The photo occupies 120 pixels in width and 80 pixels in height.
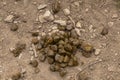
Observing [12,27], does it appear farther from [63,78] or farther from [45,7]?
[63,78]

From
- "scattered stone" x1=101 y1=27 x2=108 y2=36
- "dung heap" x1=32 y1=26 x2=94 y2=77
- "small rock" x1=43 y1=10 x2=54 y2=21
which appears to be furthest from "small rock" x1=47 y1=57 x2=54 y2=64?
"scattered stone" x1=101 y1=27 x2=108 y2=36

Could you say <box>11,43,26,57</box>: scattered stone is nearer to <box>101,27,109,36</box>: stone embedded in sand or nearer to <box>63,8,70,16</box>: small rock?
<box>63,8,70,16</box>: small rock

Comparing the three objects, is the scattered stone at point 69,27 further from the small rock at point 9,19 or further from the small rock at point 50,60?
the small rock at point 9,19

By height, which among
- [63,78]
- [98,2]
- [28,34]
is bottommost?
[63,78]

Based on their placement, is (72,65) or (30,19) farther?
(30,19)

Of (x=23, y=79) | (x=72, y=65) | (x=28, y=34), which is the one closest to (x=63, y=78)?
(x=72, y=65)

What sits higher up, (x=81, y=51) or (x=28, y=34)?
(x=28, y=34)

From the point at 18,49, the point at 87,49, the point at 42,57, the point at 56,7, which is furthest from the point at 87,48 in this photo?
the point at 18,49

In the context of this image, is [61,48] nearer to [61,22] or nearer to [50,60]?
[50,60]
